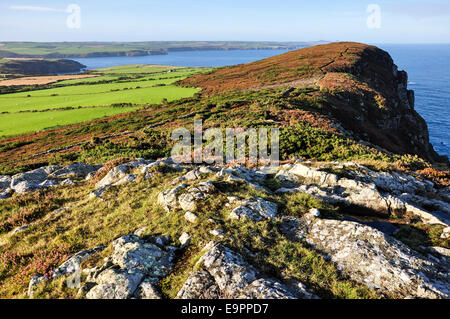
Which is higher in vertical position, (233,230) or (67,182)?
(233,230)

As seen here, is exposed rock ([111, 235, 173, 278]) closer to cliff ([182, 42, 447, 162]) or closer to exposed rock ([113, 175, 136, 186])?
exposed rock ([113, 175, 136, 186])

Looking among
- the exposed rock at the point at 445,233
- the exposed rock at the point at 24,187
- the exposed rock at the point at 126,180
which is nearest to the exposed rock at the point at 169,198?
the exposed rock at the point at 126,180

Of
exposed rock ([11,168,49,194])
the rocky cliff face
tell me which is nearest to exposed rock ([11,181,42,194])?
exposed rock ([11,168,49,194])

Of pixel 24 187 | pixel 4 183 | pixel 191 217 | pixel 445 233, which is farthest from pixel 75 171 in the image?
pixel 445 233

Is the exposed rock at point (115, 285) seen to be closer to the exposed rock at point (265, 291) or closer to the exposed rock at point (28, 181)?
the exposed rock at point (265, 291)

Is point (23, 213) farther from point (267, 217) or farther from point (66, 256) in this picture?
point (267, 217)

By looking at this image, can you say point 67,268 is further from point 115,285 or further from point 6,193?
point 6,193

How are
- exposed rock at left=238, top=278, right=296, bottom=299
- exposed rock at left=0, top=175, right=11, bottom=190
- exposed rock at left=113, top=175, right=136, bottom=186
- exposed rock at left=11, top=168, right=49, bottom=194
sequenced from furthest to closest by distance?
exposed rock at left=0, top=175, right=11, bottom=190
exposed rock at left=11, top=168, right=49, bottom=194
exposed rock at left=113, top=175, right=136, bottom=186
exposed rock at left=238, top=278, right=296, bottom=299
